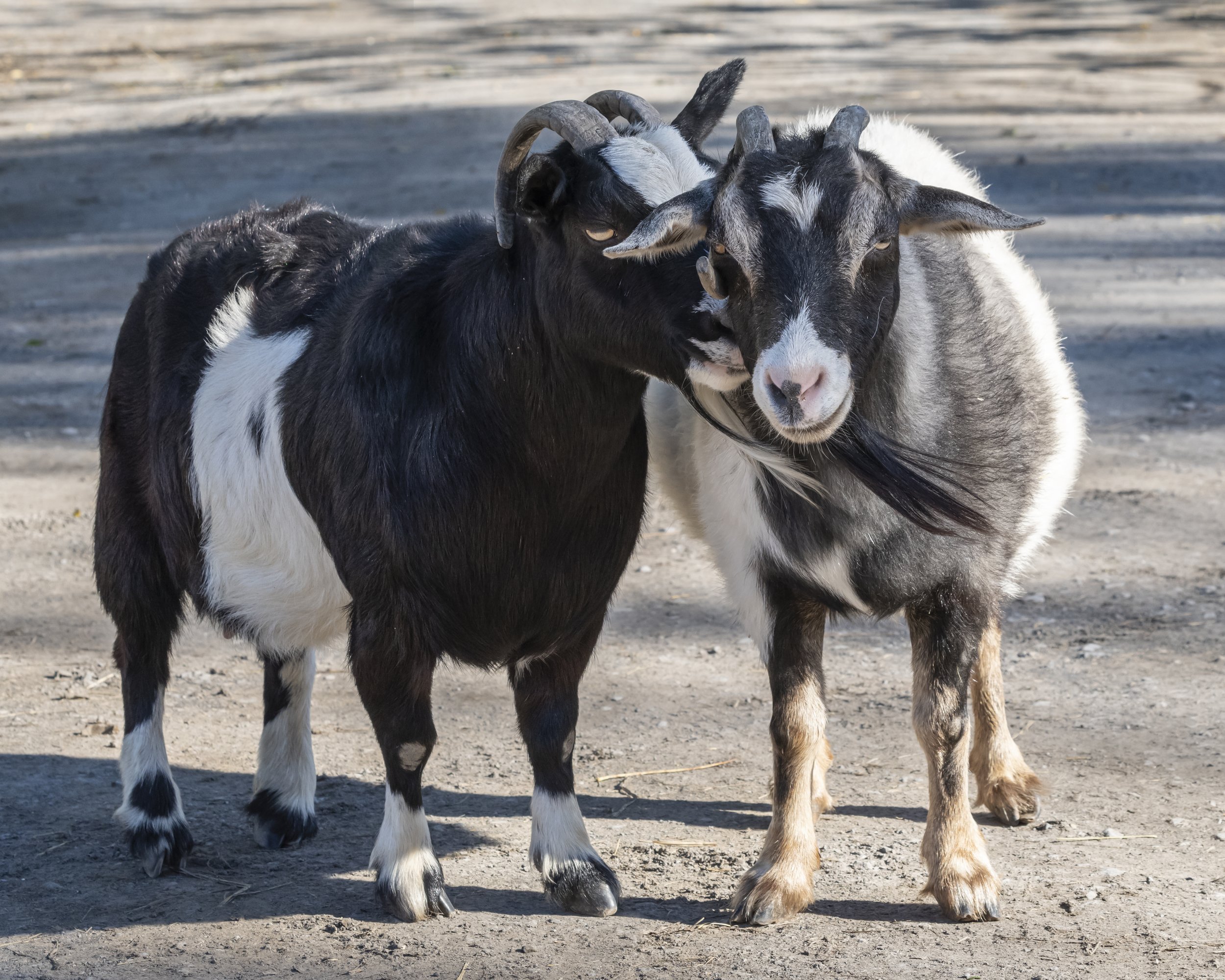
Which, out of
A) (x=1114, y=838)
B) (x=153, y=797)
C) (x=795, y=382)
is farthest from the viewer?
(x=153, y=797)

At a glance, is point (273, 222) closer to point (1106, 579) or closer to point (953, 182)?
point (953, 182)

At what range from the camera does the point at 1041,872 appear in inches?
164

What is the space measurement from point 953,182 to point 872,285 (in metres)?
1.47

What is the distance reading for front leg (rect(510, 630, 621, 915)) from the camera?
4.10 meters

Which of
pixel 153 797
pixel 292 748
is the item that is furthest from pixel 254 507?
pixel 153 797

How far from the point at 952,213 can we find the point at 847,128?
33cm

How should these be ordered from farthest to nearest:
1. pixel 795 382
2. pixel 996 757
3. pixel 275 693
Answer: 1. pixel 275 693
2. pixel 996 757
3. pixel 795 382

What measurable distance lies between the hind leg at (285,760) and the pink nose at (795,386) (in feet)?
6.79

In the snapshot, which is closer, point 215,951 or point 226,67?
point 215,951

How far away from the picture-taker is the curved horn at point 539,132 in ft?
11.8

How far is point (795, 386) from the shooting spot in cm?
316

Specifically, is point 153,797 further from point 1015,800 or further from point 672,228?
point 1015,800

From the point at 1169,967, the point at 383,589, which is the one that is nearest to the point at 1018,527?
the point at 1169,967

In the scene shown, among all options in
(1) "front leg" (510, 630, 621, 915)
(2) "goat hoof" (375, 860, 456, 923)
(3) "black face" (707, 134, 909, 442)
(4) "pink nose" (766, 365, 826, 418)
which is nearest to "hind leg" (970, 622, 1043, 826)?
(1) "front leg" (510, 630, 621, 915)
